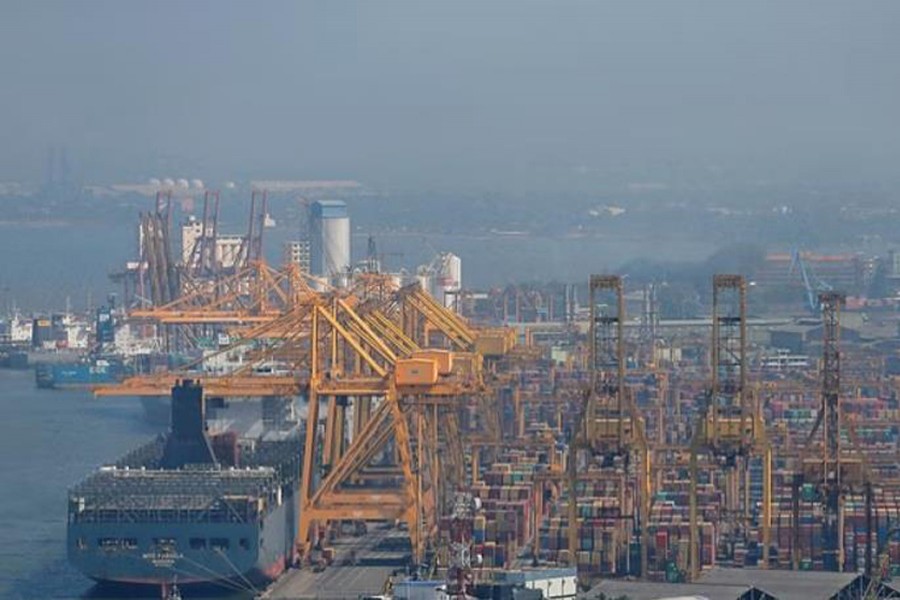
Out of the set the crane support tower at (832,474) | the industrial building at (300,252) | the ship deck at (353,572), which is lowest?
the ship deck at (353,572)

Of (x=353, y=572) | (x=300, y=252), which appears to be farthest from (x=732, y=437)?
(x=300, y=252)

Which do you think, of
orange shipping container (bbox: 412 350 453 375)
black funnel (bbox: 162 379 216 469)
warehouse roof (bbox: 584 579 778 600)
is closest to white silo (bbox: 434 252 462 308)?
orange shipping container (bbox: 412 350 453 375)

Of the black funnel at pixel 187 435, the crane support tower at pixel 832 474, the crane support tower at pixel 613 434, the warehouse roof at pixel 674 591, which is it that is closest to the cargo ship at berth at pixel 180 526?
the black funnel at pixel 187 435

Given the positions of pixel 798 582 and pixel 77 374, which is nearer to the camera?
pixel 798 582

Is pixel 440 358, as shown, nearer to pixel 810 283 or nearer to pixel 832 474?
pixel 832 474

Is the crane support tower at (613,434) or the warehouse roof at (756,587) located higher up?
the crane support tower at (613,434)

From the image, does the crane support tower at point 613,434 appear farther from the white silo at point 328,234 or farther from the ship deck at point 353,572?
the white silo at point 328,234
